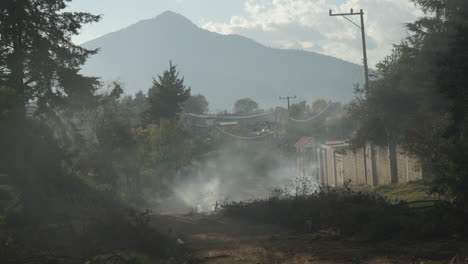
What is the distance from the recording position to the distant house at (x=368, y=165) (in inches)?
1114

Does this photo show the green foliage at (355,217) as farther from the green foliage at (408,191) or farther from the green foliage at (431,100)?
the green foliage at (408,191)

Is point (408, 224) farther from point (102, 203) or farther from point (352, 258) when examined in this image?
point (102, 203)

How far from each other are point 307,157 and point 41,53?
40.6m

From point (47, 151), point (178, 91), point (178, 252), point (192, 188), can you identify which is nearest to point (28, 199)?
point (47, 151)

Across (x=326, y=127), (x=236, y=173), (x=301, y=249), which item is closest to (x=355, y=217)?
(x=301, y=249)

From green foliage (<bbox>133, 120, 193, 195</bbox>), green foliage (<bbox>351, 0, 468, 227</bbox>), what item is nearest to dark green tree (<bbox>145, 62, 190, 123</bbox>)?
green foliage (<bbox>133, 120, 193, 195</bbox>)

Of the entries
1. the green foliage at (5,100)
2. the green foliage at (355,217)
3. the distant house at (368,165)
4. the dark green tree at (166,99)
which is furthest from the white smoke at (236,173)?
the green foliage at (5,100)

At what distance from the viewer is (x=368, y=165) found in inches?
1356

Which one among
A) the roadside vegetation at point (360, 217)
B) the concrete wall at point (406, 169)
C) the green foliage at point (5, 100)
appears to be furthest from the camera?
the concrete wall at point (406, 169)

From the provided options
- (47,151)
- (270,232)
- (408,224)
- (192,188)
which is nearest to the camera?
(408,224)

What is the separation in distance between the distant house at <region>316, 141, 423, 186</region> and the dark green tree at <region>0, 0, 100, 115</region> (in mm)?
17835

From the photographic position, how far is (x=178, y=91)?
6906 cm

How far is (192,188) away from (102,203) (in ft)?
102

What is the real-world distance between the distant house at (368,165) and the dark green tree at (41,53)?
17835 millimetres
